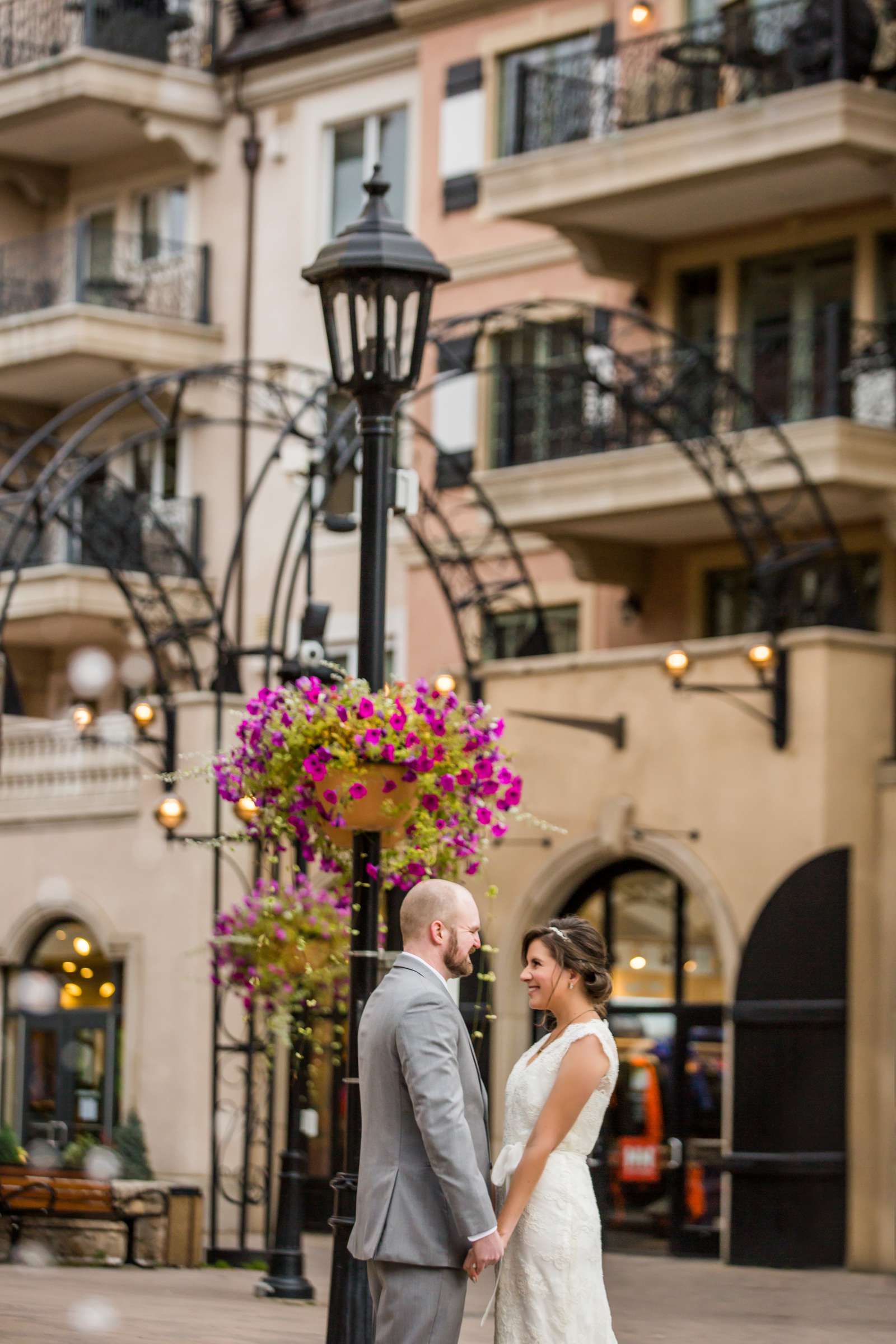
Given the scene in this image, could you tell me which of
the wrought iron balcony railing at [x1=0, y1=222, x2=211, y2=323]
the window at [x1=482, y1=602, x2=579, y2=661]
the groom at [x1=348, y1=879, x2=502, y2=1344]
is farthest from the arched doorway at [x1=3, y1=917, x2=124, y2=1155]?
the groom at [x1=348, y1=879, x2=502, y2=1344]

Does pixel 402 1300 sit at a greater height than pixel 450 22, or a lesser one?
lesser

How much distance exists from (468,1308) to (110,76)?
57.2 feet

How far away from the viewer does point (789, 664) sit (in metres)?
20.9

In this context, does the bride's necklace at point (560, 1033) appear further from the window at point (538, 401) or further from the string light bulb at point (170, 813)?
the window at point (538, 401)

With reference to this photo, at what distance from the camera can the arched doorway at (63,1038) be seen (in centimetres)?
2711

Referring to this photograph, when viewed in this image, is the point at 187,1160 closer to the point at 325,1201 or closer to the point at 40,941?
the point at 325,1201

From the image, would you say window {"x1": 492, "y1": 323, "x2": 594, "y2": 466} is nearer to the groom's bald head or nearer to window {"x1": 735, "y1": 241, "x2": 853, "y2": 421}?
window {"x1": 735, "y1": 241, "x2": 853, "y2": 421}

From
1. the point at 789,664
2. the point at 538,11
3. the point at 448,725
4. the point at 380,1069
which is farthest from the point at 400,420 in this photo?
the point at 380,1069

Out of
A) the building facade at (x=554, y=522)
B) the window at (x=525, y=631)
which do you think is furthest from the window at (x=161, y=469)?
the window at (x=525, y=631)

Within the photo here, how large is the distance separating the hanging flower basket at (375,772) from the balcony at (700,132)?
1240cm

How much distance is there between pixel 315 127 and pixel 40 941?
383 inches

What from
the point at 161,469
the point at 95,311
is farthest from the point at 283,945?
the point at 161,469

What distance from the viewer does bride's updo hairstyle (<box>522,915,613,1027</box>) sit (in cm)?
741

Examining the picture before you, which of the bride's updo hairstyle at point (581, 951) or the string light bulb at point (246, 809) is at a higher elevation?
the string light bulb at point (246, 809)
